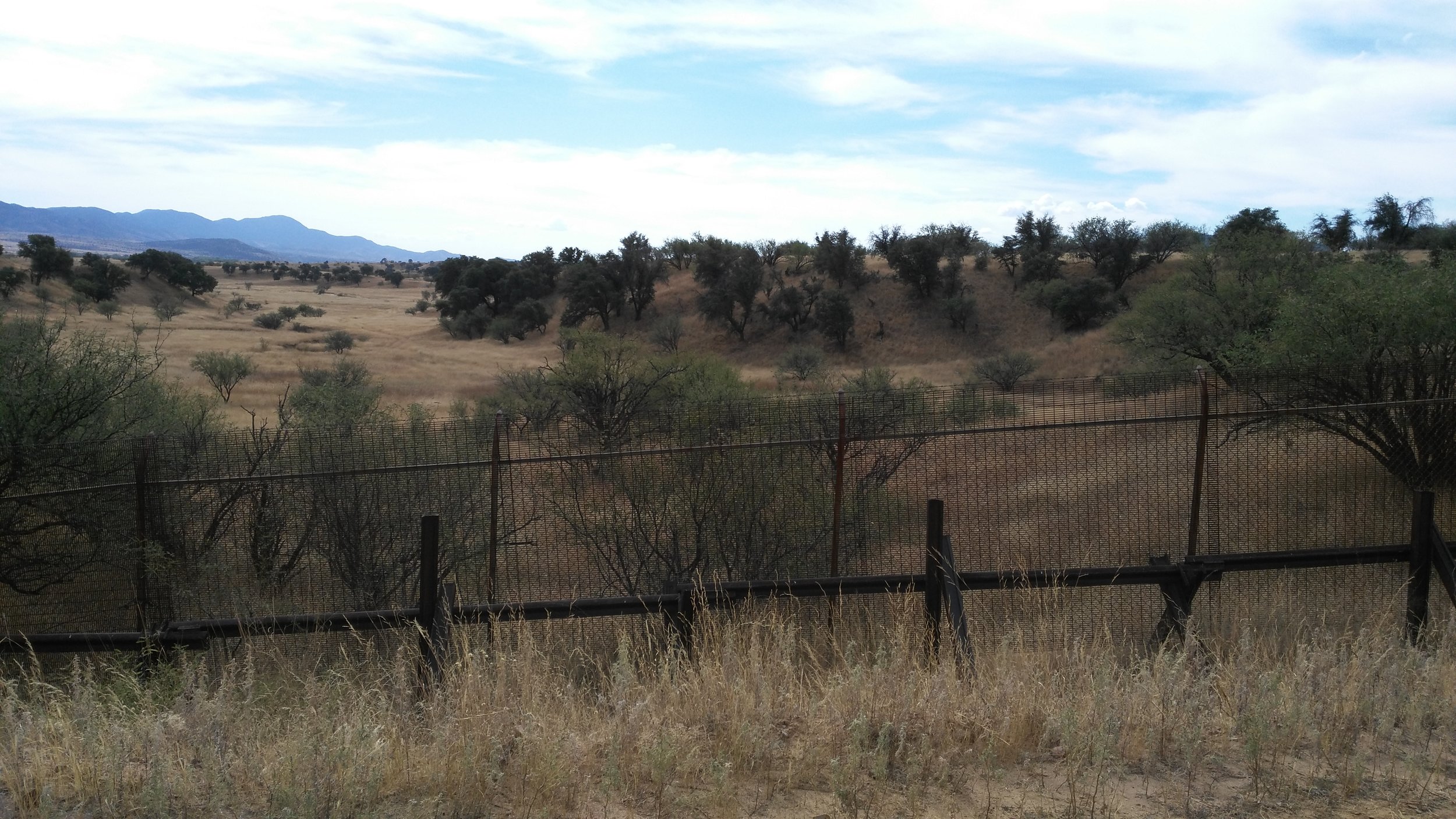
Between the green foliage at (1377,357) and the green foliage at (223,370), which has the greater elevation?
the green foliage at (1377,357)

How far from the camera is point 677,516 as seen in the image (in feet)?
30.8

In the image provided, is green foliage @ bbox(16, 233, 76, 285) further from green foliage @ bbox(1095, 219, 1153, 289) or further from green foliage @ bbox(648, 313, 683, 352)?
green foliage @ bbox(1095, 219, 1153, 289)

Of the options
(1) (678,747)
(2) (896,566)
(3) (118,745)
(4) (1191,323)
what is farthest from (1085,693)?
(4) (1191,323)

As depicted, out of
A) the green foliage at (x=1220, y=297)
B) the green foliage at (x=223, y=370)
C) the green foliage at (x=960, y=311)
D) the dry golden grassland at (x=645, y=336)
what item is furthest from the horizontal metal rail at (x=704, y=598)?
the green foliage at (x=960, y=311)

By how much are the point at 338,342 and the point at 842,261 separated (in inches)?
1096

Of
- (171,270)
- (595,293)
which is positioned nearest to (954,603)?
(595,293)

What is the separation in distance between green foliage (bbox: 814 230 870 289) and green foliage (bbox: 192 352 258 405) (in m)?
33.0

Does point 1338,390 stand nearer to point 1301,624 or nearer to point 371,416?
point 1301,624

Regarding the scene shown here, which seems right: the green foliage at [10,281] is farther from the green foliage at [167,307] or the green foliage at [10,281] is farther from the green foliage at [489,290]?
the green foliage at [489,290]

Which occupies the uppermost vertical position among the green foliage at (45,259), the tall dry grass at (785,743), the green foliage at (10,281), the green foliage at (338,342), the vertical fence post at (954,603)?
the green foliage at (45,259)

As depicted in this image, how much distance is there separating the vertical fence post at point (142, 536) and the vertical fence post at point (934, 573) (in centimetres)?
560

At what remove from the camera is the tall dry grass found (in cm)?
424

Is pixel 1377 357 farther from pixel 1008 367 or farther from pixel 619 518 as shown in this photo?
pixel 1008 367

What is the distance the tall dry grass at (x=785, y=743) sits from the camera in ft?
13.9
